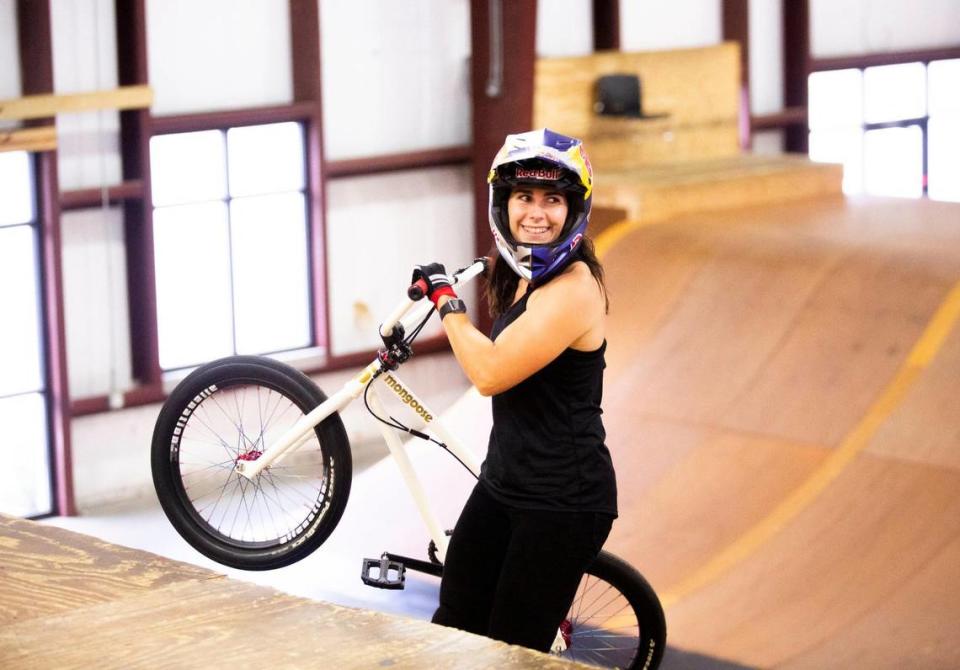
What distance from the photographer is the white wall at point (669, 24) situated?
10922 mm

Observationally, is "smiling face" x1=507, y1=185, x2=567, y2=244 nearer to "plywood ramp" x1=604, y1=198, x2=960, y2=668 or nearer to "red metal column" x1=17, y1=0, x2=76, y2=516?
"plywood ramp" x1=604, y1=198, x2=960, y2=668

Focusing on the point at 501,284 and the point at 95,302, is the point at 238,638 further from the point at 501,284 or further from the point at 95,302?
the point at 95,302

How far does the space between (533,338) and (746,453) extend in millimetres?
3203

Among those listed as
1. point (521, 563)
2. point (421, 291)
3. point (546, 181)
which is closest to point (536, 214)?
A: point (546, 181)

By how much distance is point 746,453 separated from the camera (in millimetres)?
6301

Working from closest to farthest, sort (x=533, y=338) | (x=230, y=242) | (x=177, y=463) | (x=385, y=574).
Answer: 1. (x=533, y=338)
2. (x=177, y=463)
3. (x=385, y=574)
4. (x=230, y=242)

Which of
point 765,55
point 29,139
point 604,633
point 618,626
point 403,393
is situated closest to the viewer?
point 403,393

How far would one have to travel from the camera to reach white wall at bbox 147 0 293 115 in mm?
8633

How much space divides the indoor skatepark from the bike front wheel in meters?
0.54

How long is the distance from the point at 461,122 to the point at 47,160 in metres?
2.95

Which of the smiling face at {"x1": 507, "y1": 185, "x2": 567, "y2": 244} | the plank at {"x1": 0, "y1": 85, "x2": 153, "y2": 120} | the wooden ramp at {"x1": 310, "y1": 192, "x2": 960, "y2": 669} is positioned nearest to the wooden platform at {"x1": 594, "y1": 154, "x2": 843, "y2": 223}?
the wooden ramp at {"x1": 310, "y1": 192, "x2": 960, "y2": 669}

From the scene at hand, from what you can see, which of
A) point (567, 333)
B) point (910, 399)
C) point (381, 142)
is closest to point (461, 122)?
point (381, 142)

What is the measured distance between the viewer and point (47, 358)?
27.4ft

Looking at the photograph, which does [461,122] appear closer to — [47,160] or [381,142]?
[381,142]
